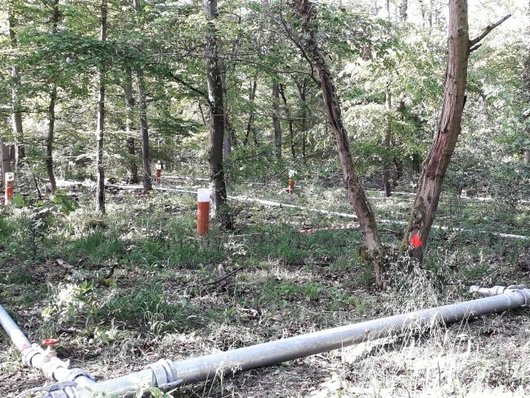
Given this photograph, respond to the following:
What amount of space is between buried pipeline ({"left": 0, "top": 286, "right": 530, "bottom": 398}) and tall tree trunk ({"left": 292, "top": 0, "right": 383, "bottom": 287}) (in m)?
1.39

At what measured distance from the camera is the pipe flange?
2902 mm

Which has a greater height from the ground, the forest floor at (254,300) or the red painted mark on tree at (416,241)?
the red painted mark on tree at (416,241)

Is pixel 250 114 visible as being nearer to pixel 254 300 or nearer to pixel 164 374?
pixel 254 300

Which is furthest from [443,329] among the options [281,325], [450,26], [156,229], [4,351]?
[156,229]

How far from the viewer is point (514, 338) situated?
3.96m

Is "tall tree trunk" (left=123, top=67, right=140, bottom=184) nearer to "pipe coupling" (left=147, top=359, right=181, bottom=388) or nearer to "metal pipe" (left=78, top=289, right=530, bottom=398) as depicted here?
"metal pipe" (left=78, top=289, right=530, bottom=398)

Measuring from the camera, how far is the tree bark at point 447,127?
4824 mm

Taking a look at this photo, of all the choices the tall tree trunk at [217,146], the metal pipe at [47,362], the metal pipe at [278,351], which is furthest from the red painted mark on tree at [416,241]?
the tall tree trunk at [217,146]

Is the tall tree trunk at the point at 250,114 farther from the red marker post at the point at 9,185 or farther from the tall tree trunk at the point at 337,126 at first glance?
the tall tree trunk at the point at 337,126

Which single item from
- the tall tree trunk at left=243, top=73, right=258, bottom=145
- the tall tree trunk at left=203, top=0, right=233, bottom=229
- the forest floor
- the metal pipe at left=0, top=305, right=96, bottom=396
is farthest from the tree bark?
the tall tree trunk at left=243, top=73, right=258, bottom=145

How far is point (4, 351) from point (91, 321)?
0.69 meters

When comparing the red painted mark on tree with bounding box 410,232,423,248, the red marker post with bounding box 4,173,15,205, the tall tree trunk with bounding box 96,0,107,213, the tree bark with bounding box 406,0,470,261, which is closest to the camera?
the tree bark with bounding box 406,0,470,261

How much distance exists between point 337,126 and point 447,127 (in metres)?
1.16

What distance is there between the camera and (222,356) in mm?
3189
